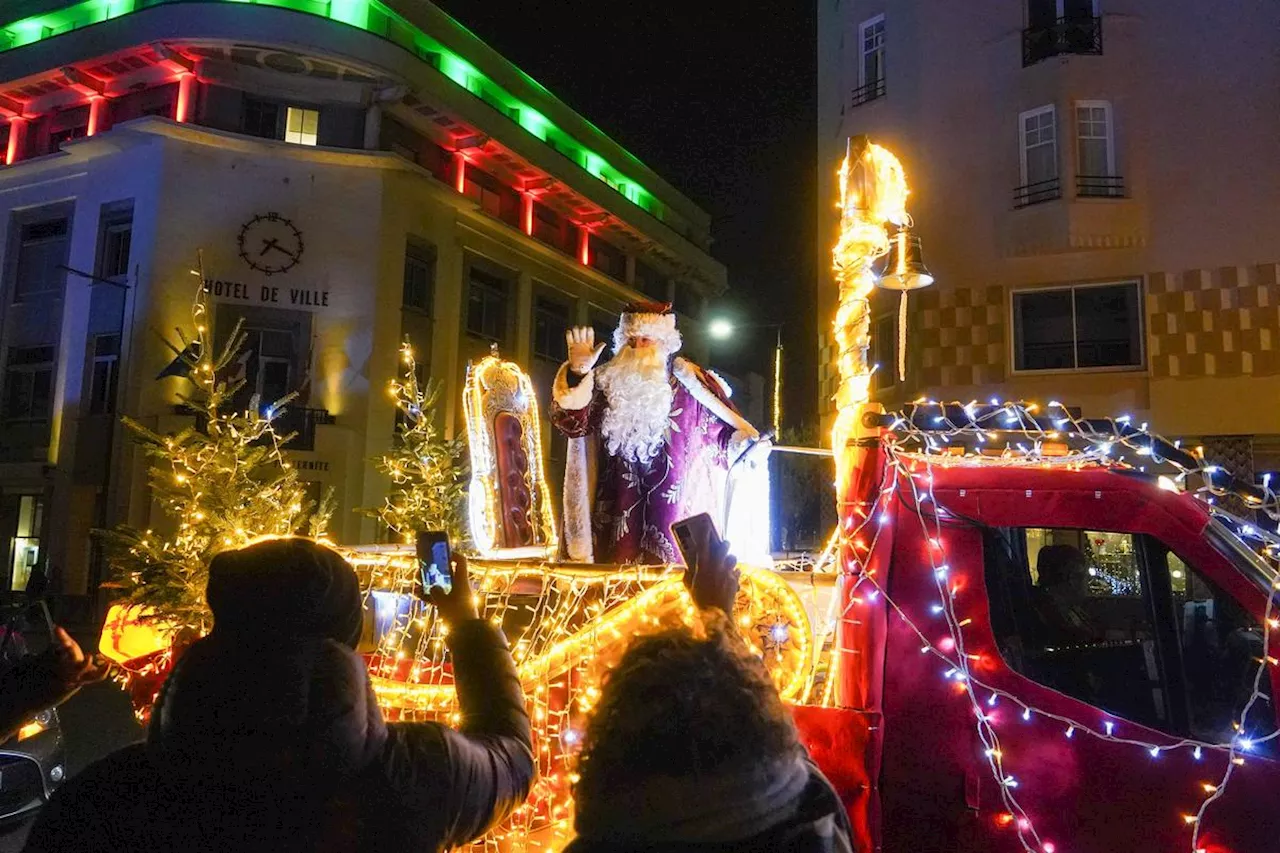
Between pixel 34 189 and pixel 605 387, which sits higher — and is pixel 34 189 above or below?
above

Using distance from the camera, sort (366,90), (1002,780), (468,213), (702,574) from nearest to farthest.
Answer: (702,574)
(1002,780)
(366,90)
(468,213)

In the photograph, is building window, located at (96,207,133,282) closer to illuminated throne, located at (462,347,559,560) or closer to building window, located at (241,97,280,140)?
building window, located at (241,97,280,140)

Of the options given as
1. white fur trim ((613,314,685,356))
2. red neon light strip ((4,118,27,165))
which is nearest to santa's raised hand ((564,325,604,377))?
white fur trim ((613,314,685,356))

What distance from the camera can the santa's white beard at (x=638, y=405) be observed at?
6.05 metres

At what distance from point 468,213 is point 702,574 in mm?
25895

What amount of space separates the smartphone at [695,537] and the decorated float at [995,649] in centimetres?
80

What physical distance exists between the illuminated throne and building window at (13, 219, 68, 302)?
22.2 m

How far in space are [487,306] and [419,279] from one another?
3.75 m

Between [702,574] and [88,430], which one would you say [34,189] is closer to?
[88,430]

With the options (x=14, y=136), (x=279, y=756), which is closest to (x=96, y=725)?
(x=279, y=756)

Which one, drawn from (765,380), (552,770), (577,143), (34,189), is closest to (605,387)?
(552,770)

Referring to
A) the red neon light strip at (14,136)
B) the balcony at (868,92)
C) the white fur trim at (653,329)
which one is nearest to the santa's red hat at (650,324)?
the white fur trim at (653,329)

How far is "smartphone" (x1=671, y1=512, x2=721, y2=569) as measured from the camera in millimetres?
2396

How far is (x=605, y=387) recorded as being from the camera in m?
6.18
